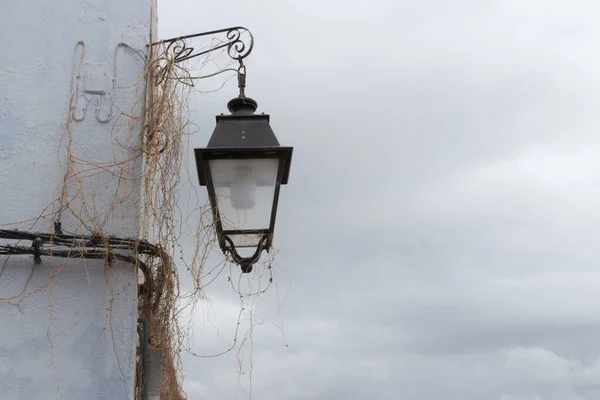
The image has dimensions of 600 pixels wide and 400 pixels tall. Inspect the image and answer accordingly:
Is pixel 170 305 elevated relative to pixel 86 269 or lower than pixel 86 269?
lower

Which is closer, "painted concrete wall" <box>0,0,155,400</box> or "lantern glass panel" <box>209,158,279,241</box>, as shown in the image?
"lantern glass panel" <box>209,158,279,241</box>

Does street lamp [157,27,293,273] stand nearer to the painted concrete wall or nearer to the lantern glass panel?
the lantern glass panel

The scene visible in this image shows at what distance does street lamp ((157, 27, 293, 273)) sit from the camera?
10.3ft

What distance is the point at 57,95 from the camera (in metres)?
3.86

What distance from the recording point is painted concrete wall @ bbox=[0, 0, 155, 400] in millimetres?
3383

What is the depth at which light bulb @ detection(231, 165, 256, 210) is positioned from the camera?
3133 millimetres

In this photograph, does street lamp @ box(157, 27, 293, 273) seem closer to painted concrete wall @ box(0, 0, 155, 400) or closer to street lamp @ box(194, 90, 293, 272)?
street lamp @ box(194, 90, 293, 272)

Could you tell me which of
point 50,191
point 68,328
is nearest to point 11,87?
point 50,191

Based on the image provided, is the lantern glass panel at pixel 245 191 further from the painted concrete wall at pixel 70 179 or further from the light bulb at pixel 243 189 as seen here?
the painted concrete wall at pixel 70 179

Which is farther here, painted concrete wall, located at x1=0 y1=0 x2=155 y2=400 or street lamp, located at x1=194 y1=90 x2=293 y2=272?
painted concrete wall, located at x1=0 y1=0 x2=155 y2=400

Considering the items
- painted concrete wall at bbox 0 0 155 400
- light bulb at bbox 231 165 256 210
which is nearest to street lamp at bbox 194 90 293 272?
light bulb at bbox 231 165 256 210

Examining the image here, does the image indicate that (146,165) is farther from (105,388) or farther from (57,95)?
(105,388)

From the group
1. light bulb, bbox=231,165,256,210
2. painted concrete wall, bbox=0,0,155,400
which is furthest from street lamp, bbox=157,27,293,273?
Answer: painted concrete wall, bbox=0,0,155,400

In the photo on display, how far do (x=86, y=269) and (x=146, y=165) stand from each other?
2.47 ft
